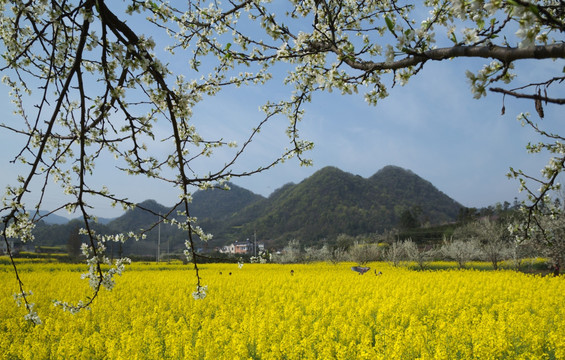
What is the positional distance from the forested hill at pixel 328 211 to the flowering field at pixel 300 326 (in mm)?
74167

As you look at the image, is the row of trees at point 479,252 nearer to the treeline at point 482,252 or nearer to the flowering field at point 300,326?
the treeline at point 482,252

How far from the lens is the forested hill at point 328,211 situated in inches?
3570

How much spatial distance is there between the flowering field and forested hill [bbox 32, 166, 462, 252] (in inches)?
2920

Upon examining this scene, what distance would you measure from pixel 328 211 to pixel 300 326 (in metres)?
94.4

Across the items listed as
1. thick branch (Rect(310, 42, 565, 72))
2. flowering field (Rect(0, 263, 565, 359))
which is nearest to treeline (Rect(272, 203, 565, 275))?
flowering field (Rect(0, 263, 565, 359))

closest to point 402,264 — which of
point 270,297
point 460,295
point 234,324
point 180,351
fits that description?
point 460,295

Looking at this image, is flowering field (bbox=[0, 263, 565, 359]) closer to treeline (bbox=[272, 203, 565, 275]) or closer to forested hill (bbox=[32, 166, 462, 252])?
treeline (bbox=[272, 203, 565, 275])

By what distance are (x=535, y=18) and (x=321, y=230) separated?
93.1 m

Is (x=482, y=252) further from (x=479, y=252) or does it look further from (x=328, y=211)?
(x=328, y=211)

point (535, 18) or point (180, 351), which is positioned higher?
point (535, 18)

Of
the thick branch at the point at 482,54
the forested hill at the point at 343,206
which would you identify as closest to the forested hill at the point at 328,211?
the forested hill at the point at 343,206

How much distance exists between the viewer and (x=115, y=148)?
3.67m

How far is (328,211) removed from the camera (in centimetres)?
10050

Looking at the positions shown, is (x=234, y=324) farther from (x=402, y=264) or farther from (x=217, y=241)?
(x=217, y=241)
